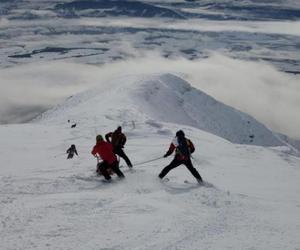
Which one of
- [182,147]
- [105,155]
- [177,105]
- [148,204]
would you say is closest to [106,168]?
[105,155]

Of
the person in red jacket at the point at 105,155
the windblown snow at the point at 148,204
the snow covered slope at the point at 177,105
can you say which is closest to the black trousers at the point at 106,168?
the person in red jacket at the point at 105,155

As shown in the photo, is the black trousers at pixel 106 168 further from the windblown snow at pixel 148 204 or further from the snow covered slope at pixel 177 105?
the snow covered slope at pixel 177 105

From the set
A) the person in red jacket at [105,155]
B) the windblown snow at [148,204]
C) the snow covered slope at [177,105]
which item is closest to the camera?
the windblown snow at [148,204]

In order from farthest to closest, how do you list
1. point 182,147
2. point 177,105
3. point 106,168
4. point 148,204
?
point 177,105 < point 182,147 < point 106,168 < point 148,204

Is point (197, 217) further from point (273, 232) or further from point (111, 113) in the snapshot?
point (111, 113)

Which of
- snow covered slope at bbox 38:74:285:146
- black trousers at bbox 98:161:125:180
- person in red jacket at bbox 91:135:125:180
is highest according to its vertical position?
person in red jacket at bbox 91:135:125:180

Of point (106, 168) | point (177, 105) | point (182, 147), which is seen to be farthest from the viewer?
point (177, 105)

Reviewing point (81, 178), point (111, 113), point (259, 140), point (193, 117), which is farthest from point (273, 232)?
point (259, 140)

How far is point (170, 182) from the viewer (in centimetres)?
A: 1605

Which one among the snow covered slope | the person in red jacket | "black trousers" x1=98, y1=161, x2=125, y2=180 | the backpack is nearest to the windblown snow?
"black trousers" x1=98, y1=161, x2=125, y2=180

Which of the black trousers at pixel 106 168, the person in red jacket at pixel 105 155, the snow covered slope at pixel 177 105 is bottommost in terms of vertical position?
the snow covered slope at pixel 177 105

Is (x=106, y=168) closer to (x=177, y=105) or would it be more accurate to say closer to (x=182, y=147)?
(x=182, y=147)

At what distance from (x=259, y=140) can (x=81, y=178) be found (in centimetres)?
9397

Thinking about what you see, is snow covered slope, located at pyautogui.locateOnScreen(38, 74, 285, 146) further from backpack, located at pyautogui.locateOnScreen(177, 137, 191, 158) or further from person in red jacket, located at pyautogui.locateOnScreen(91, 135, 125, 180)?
backpack, located at pyautogui.locateOnScreen(177, 137, 191, 158)
